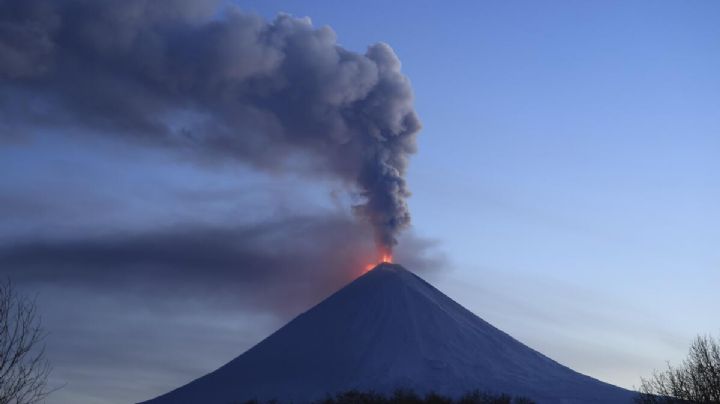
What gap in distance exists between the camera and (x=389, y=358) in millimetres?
95625

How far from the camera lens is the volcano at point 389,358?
88562 mm

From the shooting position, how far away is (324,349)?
4099 inches

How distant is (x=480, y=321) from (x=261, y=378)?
1209 inches

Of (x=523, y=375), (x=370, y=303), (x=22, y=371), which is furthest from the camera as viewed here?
(x=370, y=303)

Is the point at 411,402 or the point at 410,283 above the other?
the point at 410,283

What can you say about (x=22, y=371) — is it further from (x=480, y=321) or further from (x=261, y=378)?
(x=480, y=321)

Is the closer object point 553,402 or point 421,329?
point 553,402

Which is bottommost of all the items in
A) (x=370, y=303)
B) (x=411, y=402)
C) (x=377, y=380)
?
(x=411, y=402)

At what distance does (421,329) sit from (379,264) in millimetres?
12890

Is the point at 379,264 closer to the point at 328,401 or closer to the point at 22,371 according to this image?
the point at 328,401

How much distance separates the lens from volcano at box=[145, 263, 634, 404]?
88.6m

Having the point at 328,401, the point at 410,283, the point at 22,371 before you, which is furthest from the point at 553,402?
the point at 22,371

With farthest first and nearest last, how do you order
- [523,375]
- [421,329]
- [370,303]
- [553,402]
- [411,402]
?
[370,303] → [421,329] → [523,375] → [553,402] → [411,402]

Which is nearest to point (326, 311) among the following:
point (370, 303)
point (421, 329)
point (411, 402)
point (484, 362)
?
point (370, 303)
